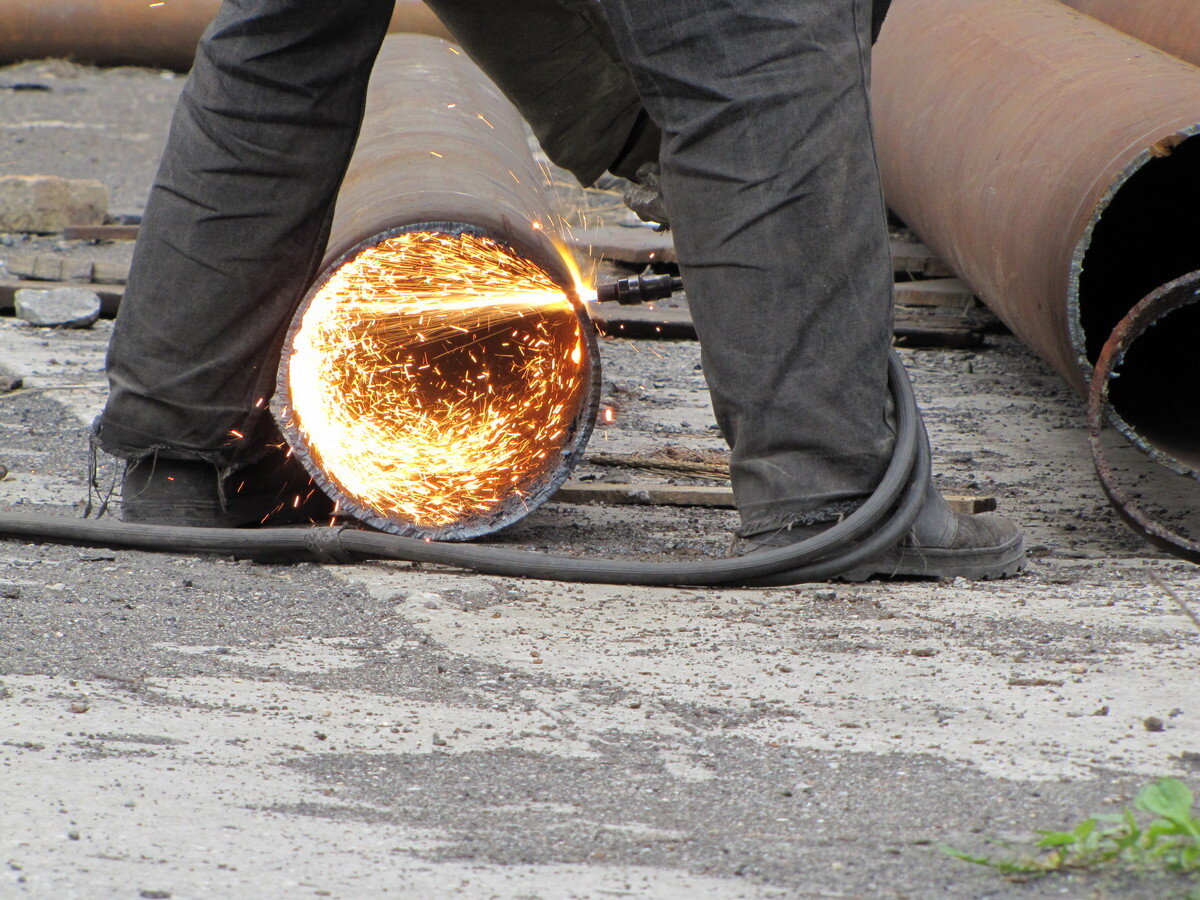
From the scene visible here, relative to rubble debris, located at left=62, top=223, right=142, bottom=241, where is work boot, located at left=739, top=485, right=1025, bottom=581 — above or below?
above

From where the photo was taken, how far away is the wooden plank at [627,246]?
16.0 feet

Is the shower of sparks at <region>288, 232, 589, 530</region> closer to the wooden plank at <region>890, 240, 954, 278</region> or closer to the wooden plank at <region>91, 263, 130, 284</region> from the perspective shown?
the wooden plank at <region>91, 263, 130, 284</region>

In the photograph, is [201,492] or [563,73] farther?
[563,73]

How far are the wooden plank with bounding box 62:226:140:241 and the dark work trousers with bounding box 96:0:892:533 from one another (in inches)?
130

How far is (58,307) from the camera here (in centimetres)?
433

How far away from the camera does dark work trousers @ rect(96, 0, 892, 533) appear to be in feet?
6.46

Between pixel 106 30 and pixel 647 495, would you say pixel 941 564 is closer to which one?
pixel 647 495

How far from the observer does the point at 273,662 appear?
5.81 feet

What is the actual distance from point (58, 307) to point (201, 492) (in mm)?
2209

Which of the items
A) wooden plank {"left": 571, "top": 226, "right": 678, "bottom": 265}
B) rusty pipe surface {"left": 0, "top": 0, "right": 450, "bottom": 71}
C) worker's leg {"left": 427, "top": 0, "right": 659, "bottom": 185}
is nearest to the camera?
worker's leg {"left": 427, "top": 0, "right": 659, "bottom": 185}

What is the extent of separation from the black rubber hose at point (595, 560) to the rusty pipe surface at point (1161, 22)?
1960 mm

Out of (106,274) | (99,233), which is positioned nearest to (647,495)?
(106,274)

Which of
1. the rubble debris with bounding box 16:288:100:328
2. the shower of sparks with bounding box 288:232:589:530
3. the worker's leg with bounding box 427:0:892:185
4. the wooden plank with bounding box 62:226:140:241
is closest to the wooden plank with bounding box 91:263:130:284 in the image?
the rubble debris with bounding box 16:288:100:328

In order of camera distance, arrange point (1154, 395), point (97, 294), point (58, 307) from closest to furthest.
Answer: point (1154, 395), point (58, 307), point (97, 294)
